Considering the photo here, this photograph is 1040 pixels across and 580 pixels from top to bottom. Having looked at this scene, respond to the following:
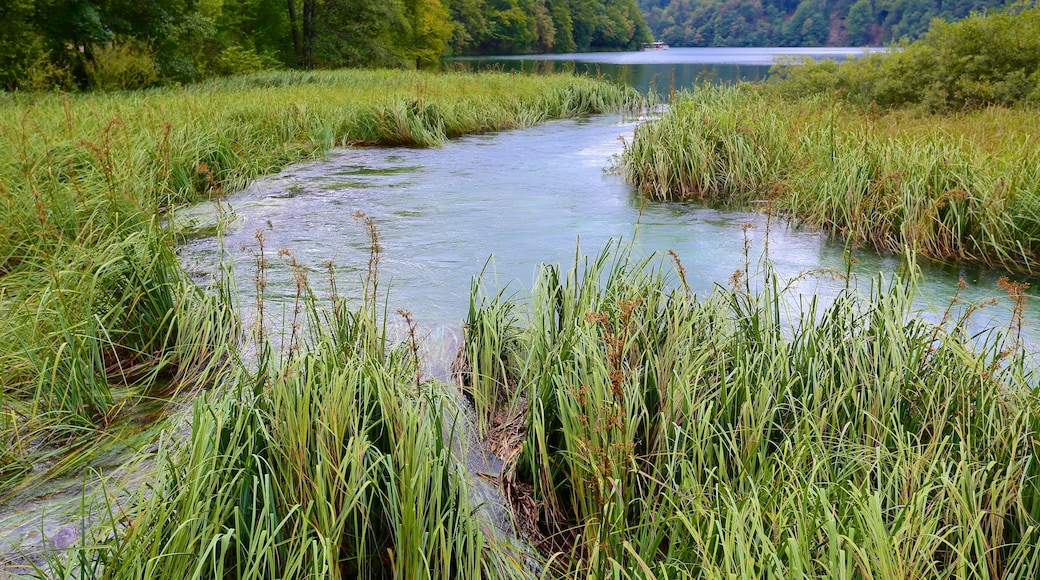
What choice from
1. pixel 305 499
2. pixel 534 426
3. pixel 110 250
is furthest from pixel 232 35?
pixel 305 499

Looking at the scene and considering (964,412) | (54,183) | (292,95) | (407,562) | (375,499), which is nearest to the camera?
(407,562)

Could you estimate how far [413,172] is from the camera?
28.9 ft

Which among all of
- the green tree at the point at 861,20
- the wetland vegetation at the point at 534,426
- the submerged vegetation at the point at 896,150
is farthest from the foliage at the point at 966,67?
the green tree at the point at 861,20

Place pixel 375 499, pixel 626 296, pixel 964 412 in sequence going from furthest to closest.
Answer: pixel 626 296 < pixel 964 412 < pixel 375 499

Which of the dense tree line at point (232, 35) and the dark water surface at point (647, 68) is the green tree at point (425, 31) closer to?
the dense tree line at point (232, 35)

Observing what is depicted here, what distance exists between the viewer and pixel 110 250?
3910mm

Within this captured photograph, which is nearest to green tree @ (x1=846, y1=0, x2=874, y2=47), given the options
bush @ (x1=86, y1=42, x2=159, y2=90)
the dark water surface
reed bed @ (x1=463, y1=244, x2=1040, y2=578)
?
the dark water surface

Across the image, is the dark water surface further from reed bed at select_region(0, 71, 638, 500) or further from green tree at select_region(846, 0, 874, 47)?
green tree at select_region(846, 0, 874, 47)

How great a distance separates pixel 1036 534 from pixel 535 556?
1.55 meters

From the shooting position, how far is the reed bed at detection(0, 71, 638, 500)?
3.03 m

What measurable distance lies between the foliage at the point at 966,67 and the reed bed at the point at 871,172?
88 centimetres

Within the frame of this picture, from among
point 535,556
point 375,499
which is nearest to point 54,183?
point 375,499

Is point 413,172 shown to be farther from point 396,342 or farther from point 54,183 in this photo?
point 396,342

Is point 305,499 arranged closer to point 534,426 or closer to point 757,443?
point 534,426
